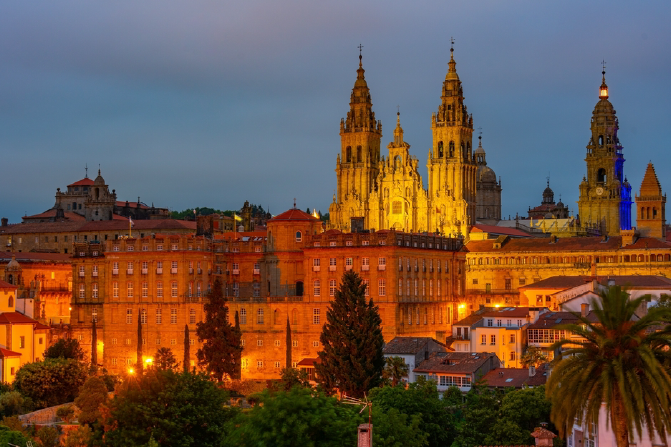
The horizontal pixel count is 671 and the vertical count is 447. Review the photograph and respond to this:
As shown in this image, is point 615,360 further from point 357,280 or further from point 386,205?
point 386,205

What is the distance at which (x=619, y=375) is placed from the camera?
47000mm

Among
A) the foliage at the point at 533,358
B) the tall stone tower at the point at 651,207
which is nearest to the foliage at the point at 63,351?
the foliage at the point at 533,358

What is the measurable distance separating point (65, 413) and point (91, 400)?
5.04 meters

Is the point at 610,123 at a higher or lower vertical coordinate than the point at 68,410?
higher

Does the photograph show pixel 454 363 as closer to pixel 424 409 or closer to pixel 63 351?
pixel 424 409

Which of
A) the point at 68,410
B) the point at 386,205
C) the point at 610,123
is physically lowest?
the point at 68,410

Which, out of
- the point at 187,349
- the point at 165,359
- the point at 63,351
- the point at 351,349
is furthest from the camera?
the point at 187,349

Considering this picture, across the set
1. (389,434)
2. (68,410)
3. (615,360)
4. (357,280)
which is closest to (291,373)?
(357,280)

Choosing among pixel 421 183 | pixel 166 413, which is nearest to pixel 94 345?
pixel 166 413

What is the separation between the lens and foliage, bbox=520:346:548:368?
3753 inches

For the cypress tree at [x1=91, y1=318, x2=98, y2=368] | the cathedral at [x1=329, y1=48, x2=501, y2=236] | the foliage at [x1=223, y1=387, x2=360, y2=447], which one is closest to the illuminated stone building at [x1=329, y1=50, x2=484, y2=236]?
the cathedral at [x1=329, y1=48, x2=501, y2=236]

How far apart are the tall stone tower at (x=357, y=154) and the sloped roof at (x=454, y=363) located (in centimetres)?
8495

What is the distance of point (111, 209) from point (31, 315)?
66.4 meters

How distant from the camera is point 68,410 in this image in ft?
305
